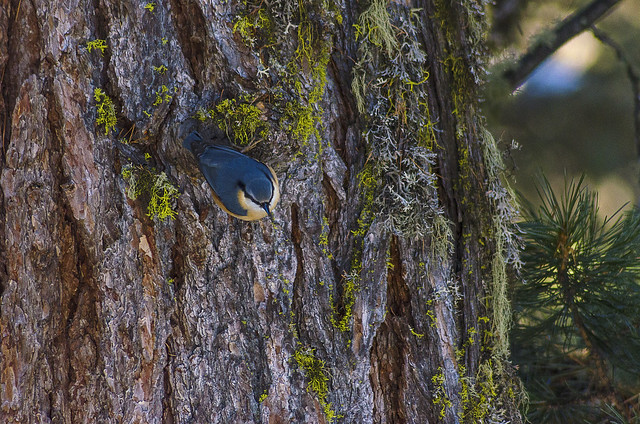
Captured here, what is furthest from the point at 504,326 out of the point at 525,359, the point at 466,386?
the point at 525,359

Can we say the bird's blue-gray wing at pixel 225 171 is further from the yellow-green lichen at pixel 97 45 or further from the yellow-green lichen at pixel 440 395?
the yellow-green lichen at pixel 440 395

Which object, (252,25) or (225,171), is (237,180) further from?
(252,25)

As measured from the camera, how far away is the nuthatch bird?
951 millimetres

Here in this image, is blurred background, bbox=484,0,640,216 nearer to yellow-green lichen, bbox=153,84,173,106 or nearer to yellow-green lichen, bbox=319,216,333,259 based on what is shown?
yellow-green lichen, bbox=319,216,333,259

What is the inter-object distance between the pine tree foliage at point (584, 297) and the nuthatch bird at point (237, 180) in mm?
735

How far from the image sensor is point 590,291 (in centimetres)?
143

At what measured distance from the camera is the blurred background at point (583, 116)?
1940 millimetres

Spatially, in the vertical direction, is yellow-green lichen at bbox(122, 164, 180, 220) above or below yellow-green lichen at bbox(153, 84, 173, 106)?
below

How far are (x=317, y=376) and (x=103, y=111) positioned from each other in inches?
27.4

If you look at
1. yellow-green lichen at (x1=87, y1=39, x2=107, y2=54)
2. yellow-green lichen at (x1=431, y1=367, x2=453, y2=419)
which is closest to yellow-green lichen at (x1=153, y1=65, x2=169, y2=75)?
yellow-green lichen at (x1=87, y1=39, x2=107, y2=54)

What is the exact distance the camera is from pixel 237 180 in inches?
37.2

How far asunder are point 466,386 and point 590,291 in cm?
52

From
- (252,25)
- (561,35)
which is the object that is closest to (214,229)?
(252,25)

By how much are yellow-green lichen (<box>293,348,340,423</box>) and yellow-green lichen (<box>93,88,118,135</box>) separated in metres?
0.60
